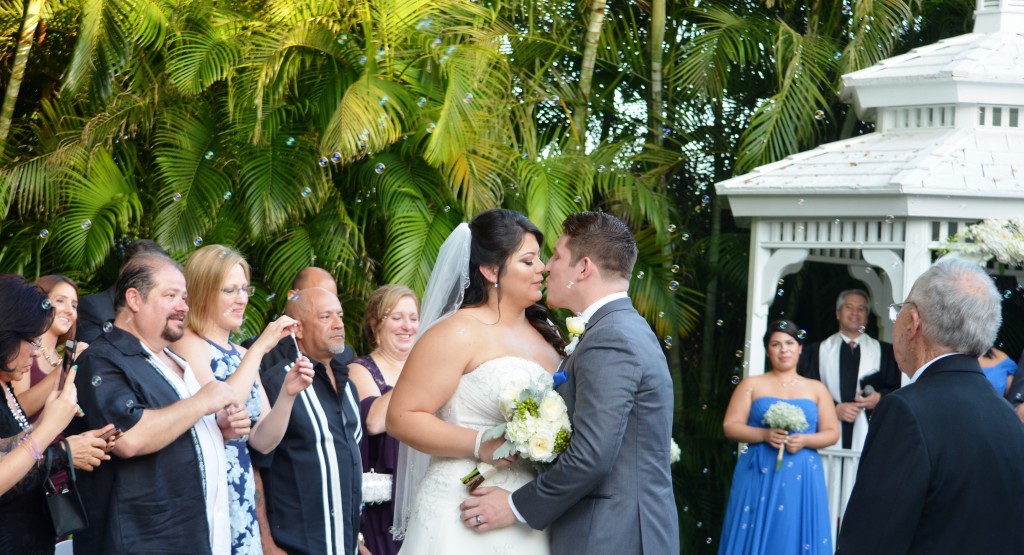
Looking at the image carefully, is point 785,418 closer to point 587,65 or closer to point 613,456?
point 587,65

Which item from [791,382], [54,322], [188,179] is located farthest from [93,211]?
[791,382]

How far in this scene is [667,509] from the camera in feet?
14.9

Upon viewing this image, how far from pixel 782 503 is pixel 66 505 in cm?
630

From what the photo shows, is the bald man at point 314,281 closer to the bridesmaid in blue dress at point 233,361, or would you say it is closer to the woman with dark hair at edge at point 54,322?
the bridesmaid in blue dress at point 233,361

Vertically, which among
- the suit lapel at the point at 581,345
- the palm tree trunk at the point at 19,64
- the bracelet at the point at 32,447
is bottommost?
the bracelet at the point at 32,447

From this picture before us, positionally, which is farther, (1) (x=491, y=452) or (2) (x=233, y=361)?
(2) (x=233, y=361)

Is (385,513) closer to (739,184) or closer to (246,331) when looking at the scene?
(246,331)

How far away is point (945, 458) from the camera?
3699 millimetres

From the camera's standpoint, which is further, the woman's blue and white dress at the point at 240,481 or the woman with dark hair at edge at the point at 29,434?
the woman's blue and white dress at the point at 240,481

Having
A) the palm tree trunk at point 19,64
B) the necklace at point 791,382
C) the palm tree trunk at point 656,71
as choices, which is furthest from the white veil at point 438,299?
the palm tree trunk at point 656,71

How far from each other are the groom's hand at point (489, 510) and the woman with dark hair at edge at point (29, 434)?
140 cm

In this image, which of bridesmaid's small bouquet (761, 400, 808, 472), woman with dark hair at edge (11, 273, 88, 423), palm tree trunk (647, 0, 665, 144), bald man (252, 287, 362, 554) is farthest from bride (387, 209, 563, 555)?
palm tree trunk (647, 0, 665, 144)

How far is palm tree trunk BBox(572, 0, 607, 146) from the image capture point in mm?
11805

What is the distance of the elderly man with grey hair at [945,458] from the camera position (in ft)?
12.1
